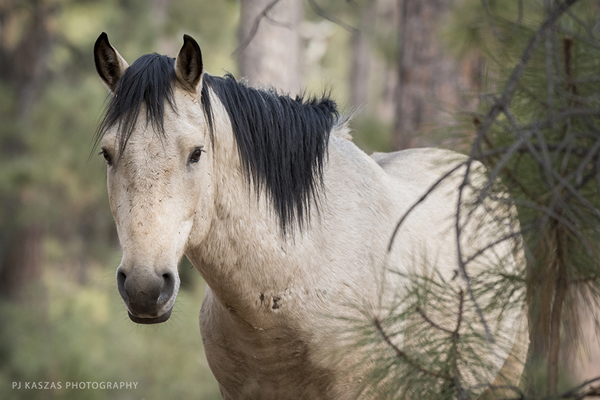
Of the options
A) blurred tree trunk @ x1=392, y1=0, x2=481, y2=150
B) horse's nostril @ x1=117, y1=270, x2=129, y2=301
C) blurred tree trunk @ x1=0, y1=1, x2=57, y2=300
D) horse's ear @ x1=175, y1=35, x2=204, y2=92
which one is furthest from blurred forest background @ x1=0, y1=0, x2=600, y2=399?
horse's nostril @ x1=117, y1=270, x2=129, y2=301

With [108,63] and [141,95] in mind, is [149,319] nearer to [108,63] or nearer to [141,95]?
[141,95]

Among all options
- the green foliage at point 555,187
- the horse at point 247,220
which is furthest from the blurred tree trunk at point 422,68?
the green foliage at point 555,187

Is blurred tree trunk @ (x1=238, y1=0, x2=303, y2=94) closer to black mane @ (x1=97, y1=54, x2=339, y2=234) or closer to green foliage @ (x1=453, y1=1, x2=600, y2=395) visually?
black mane @ (x1=97, y1=54, x2=339, y2=234)

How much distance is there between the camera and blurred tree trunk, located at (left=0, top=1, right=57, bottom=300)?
373 inches

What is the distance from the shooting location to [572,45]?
1.56m

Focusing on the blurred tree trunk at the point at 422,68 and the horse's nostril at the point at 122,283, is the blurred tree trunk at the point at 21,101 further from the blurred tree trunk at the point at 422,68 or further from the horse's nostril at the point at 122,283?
the horse's nostril at the point at 122,283

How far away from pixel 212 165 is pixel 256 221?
311mm

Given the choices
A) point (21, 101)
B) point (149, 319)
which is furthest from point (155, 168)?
point (21, 101)

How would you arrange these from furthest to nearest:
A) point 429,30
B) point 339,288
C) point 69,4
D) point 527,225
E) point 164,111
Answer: point 69,4 → point 429,30 → point 339,288 → point 164,111 → point 527,225

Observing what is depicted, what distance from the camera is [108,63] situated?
2.46 metres

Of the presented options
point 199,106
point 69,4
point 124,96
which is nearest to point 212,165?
point 199,106

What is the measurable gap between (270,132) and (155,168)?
655mm

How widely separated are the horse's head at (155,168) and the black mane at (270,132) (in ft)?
0.04

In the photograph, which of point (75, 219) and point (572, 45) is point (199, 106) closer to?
point (572, 45)
